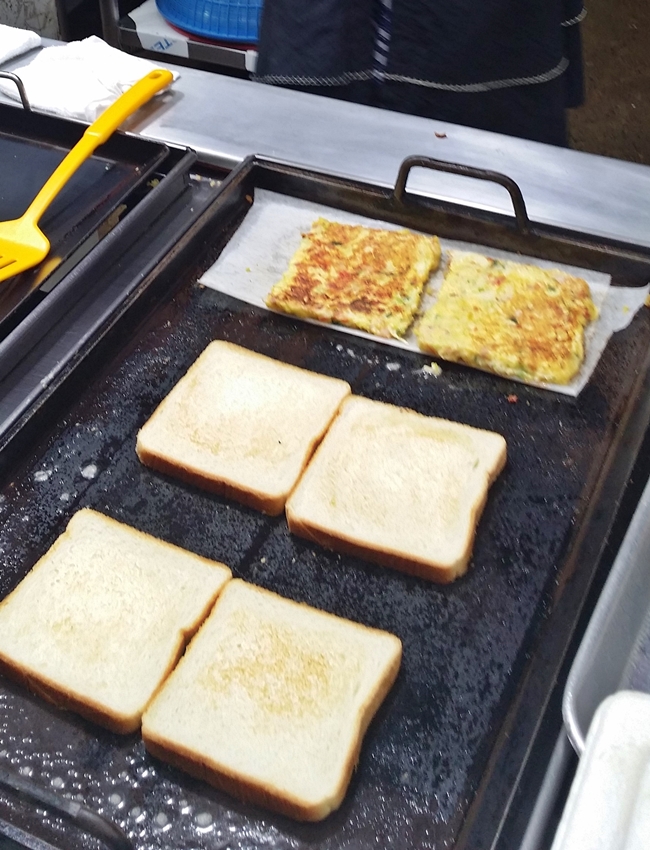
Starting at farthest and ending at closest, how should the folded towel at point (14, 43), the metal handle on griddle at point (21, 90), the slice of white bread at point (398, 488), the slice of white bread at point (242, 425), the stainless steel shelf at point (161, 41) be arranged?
the stainless steel shelf at point (161, 41) < the folded towel at point (14, 43) < the metal handle on griddle at point (21, 90) < the slice of white bread at point (242, 425) < the slice of white bread at point (398, 488)

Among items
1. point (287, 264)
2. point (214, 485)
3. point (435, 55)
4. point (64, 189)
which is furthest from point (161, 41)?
point (214, 485)

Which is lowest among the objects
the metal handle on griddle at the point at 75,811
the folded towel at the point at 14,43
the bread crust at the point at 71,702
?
the bread crust at the point at 71,702

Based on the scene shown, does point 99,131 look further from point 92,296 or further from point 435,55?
point 435,55

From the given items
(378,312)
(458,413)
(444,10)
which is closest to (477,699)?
(458,413)

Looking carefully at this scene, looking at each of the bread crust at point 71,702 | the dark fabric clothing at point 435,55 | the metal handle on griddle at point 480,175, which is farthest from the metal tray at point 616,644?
the dark fabric clothing at point 435,55

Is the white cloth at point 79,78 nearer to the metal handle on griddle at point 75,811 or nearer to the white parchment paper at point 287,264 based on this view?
the white parchment paper at point 287,264
